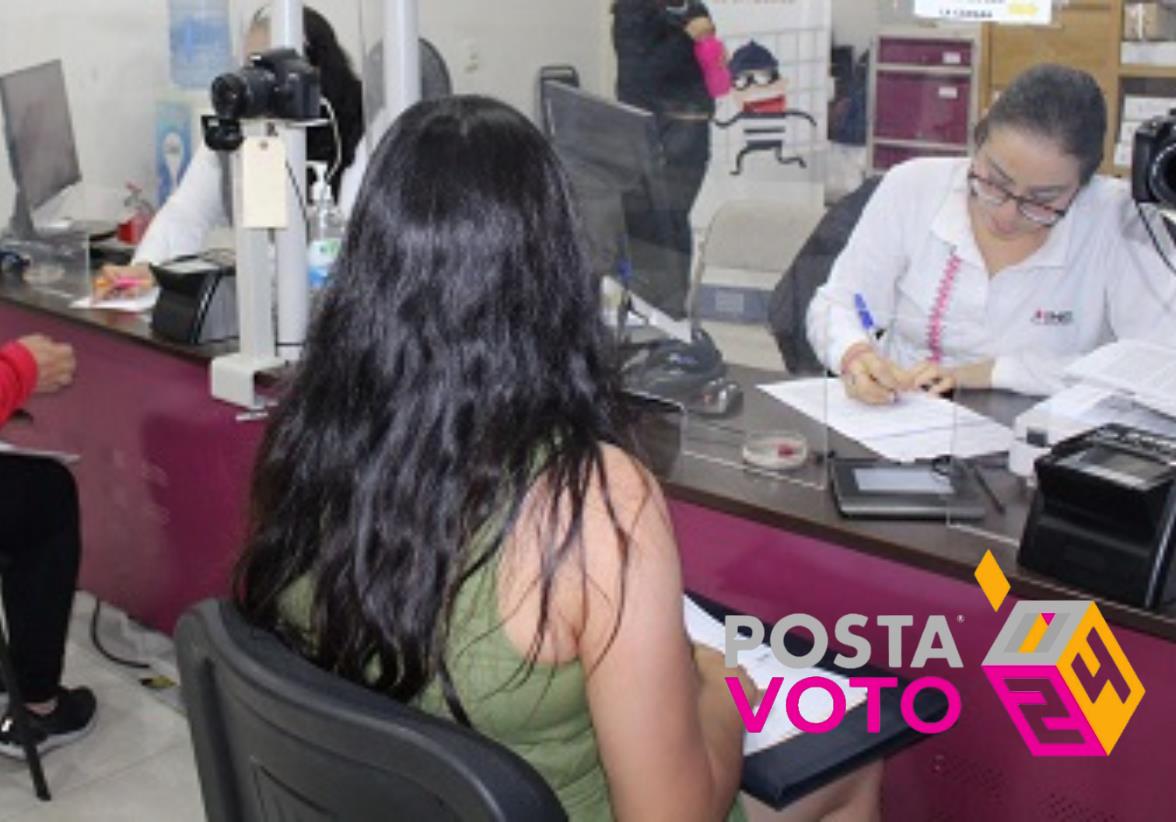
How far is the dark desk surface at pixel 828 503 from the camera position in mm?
1519

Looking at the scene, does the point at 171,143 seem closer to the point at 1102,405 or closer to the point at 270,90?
the point at 270,90

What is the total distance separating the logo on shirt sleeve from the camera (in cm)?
230

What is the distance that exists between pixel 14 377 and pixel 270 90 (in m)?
0.71

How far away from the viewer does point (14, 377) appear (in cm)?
248

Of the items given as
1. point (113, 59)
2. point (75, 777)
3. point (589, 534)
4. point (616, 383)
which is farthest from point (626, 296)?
point (113, 59)

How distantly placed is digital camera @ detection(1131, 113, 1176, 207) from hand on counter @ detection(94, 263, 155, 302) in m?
1.98

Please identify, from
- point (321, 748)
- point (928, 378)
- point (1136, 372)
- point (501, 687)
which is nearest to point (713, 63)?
point (928, 378)

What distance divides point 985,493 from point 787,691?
451 millimetres

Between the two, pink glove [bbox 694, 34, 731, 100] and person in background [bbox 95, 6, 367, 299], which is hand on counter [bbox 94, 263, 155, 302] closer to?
person in background [bbox 95, 6, 367, 299]

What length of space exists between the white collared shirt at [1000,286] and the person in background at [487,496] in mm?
1050

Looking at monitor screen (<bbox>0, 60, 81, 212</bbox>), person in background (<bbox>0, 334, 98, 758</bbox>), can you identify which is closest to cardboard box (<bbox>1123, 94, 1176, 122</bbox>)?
person in background (<bbox>0, 334, 98, 758</bbox>)

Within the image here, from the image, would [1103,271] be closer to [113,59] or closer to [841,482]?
[841,482]

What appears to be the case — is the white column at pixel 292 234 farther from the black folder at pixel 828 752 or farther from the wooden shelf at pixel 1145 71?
the wooden shelf at pixel 1145 71

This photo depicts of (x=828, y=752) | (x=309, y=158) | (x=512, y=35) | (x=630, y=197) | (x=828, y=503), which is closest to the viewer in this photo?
(x=828, y=752)
